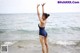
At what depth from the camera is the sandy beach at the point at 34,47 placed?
3309mm

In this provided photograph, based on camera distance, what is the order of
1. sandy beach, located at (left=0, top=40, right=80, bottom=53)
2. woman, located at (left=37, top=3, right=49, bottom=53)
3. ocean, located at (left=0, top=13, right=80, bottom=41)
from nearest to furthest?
woman, located at (left=37, top=3, right=49, bottom=53), sandy beach, located at (left=0, top=40, right=80, bottom=53), ocean, located at (left=0, top=13, right=80, bottom=41)

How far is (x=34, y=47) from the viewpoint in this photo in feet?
11.2

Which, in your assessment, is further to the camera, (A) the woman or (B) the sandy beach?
(B) the sandy beach

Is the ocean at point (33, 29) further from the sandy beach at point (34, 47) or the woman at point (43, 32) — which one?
the woman at point (43, 32)

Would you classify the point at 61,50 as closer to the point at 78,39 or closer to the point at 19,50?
the point at 78,39

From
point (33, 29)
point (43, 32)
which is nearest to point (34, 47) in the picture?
point (33, 29)

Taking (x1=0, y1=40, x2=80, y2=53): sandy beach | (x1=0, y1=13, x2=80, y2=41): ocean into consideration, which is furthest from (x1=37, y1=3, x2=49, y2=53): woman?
(x1=0, y1=13, x2=80, y2=41): ocean

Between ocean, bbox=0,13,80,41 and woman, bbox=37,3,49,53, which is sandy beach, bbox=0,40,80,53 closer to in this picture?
ocean, bbox=0,13,80,41

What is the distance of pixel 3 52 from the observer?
10.2 feet

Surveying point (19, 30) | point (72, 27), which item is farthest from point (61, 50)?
point (19, 30)

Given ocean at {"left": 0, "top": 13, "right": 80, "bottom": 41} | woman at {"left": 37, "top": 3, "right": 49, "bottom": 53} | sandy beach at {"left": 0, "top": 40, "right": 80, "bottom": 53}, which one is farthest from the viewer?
ocean at {"left": 0, "top": 13, "right": 80, "bottom": 41}

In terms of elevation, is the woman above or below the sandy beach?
above

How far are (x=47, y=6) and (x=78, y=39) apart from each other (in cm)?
80

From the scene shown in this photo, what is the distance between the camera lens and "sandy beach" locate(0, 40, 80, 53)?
3.31 meters
